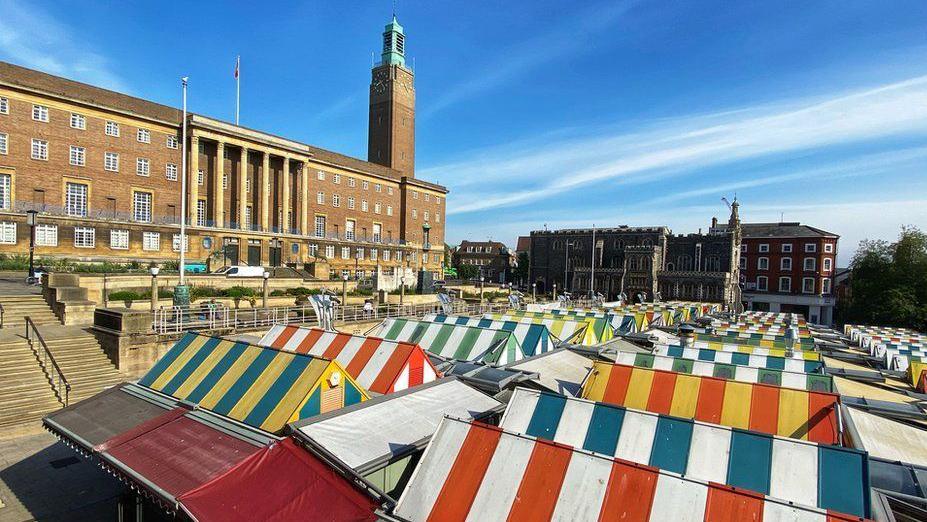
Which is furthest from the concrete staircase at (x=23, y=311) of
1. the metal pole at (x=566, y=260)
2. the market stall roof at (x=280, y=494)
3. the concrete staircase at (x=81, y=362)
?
the metal pole at (x=566, y=260)

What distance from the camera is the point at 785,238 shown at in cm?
7619

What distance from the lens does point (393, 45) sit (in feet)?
247

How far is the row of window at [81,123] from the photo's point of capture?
35625 millimetres

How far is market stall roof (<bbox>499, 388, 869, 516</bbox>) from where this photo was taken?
480 centimetres

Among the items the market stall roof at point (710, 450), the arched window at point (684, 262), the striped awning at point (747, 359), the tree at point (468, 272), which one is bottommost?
the tree at point (468, 272)

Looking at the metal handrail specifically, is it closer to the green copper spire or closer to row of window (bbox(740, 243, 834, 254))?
the green copper spire

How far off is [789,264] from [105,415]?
8965 centimetres

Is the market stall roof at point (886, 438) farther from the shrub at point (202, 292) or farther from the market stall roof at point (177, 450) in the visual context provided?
the shrub at point (202, 292)

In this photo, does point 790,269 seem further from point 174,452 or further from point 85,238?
point 85,238

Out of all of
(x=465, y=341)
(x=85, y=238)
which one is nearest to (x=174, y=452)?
(x=465, y=341)

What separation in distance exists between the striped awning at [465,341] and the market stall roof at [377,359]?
10.5ft

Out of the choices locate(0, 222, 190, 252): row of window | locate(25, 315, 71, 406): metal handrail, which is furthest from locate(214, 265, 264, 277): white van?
locate(25, 315, 71, 406): metal handrail

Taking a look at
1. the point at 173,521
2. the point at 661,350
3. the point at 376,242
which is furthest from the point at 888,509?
the point at 376,242

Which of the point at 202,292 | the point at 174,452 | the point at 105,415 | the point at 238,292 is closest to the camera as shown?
the point at 174,452
